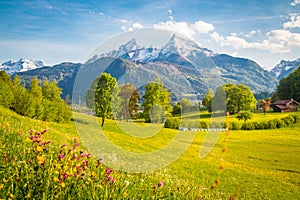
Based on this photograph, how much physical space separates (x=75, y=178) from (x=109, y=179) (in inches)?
20.2

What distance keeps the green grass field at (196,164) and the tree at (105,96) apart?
9.99 ft

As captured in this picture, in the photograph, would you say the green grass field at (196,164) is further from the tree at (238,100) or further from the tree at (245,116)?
the tree at (238,100)

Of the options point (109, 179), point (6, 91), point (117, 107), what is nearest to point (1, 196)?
point (109, 179)

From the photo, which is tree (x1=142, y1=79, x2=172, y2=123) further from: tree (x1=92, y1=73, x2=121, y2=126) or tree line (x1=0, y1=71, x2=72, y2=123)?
tree line (x1=0, y1=71, x2=72, y2=123)

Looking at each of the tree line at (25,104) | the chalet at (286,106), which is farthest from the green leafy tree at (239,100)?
the tree line at (25,104)

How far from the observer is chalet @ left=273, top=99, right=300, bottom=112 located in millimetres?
95244

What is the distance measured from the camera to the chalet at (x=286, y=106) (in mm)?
95244

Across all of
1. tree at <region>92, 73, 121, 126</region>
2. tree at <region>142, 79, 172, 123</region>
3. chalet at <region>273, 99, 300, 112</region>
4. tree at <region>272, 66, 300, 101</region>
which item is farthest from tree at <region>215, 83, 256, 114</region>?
tree at <region>92, 73, 121, 126</region>

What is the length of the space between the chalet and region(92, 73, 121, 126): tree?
7410 centimetres

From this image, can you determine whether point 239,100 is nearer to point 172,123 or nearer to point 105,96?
point 172,123

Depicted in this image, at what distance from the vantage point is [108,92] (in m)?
42.0

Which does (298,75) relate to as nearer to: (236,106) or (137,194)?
(236,106)

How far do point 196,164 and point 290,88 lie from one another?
9796 centimetres

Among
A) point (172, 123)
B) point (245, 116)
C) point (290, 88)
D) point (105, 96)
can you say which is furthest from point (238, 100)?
point (105, 96)
